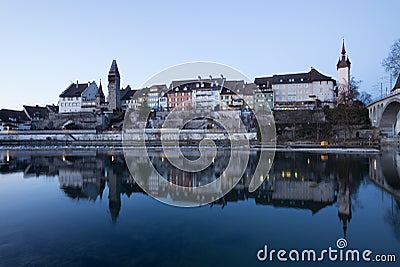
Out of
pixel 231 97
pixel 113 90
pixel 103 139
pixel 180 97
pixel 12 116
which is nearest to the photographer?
pixel 103 139

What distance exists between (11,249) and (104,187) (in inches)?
286

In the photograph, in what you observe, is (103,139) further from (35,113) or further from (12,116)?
(35,113)

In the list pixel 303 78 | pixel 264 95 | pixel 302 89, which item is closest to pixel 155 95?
pixel 264 95

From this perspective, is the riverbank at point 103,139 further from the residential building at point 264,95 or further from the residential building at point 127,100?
the residential building at point 127,100

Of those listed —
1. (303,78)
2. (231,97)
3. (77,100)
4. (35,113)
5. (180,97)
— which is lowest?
(35,113)

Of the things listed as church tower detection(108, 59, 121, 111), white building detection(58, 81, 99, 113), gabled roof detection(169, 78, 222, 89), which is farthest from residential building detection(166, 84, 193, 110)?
white building detection(58, 81, 99, 113)

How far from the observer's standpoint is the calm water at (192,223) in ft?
18.6

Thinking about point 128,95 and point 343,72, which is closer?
point 343,72

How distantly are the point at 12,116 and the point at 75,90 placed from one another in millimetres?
15592

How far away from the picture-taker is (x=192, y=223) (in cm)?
775

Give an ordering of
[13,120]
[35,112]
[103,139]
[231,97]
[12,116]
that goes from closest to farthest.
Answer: [103,139] → [231,97] → [13,120] → [12,116] → [35,112]

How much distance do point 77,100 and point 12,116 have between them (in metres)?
15.5

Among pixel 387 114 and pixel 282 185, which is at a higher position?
pixel 387 114

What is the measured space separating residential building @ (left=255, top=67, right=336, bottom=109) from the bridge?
1194cm
